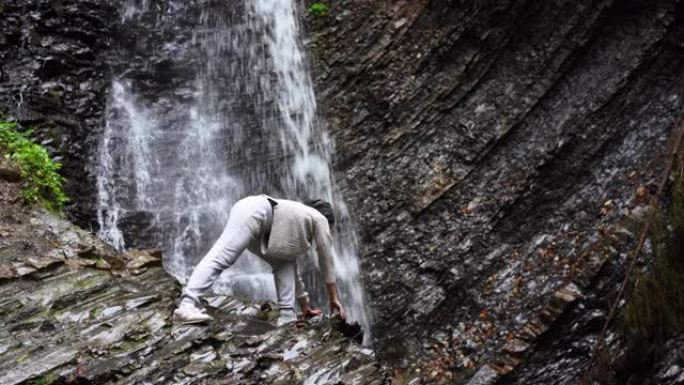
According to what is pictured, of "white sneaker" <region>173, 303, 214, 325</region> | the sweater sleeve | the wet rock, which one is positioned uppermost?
the wet rock

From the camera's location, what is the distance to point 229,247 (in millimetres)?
4551

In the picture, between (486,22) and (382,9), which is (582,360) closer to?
(486,22)

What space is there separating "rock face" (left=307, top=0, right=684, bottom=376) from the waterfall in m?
0.41

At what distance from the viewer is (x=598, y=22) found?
27.1ft

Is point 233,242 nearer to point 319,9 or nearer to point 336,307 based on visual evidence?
point 336,307

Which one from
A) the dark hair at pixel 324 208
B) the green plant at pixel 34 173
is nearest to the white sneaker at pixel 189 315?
the dark hair at pixel 324 208

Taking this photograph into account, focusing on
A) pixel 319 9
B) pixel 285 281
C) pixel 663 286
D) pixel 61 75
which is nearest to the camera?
pixel 663 286

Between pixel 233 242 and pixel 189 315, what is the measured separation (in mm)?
609

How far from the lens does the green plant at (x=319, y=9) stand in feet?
32.6

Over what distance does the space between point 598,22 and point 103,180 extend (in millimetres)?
6449

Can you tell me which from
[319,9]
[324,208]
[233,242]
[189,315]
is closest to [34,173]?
[189,315]

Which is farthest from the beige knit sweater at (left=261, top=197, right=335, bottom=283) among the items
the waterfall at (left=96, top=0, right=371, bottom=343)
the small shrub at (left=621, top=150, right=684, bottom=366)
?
the waterfall at (left=96, top=0, right=371, bottom=343)

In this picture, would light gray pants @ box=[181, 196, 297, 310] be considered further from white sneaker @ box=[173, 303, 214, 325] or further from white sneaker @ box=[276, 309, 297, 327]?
white sneaker @ box=[276, 309, 297, 327]

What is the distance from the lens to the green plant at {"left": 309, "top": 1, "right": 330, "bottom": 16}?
9930mm
